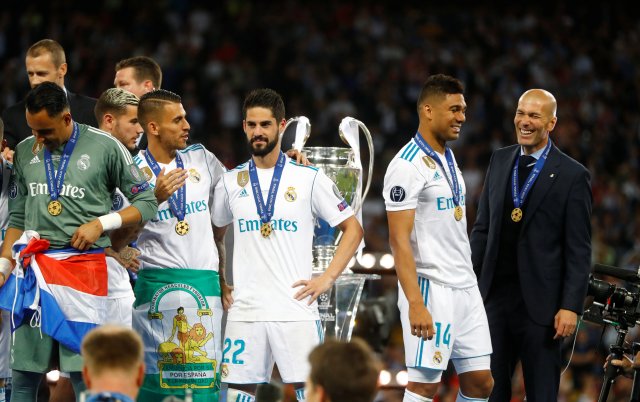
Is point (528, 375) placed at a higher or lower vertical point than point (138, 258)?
lower

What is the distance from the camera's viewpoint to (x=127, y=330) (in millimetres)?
3910

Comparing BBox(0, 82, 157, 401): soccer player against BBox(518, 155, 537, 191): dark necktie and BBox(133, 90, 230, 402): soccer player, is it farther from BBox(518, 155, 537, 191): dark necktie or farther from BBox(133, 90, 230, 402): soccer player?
BBox(518, 155, 537, 191): dark necktie

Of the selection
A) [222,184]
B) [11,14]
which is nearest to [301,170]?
[222,184]

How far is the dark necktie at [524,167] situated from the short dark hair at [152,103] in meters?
1.87

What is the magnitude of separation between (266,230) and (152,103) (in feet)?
2.95

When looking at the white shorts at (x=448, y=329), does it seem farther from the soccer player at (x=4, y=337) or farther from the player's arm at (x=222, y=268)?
the soccer player at (x=4, y=337)

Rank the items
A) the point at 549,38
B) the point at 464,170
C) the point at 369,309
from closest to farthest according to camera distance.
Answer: the point at 369,309
the point at 464,170
the point at 549,38

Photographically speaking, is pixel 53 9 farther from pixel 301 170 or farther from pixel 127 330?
pixel 127 330

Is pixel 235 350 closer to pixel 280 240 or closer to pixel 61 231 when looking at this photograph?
pixel 280 240

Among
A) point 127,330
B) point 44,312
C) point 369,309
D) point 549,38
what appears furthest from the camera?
point 549,38

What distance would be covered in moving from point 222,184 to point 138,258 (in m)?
0.58

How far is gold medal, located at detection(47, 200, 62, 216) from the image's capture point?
513 cm

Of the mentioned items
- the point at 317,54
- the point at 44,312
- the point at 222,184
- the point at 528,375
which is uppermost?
the point at 317,54

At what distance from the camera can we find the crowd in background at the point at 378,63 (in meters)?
13.8
